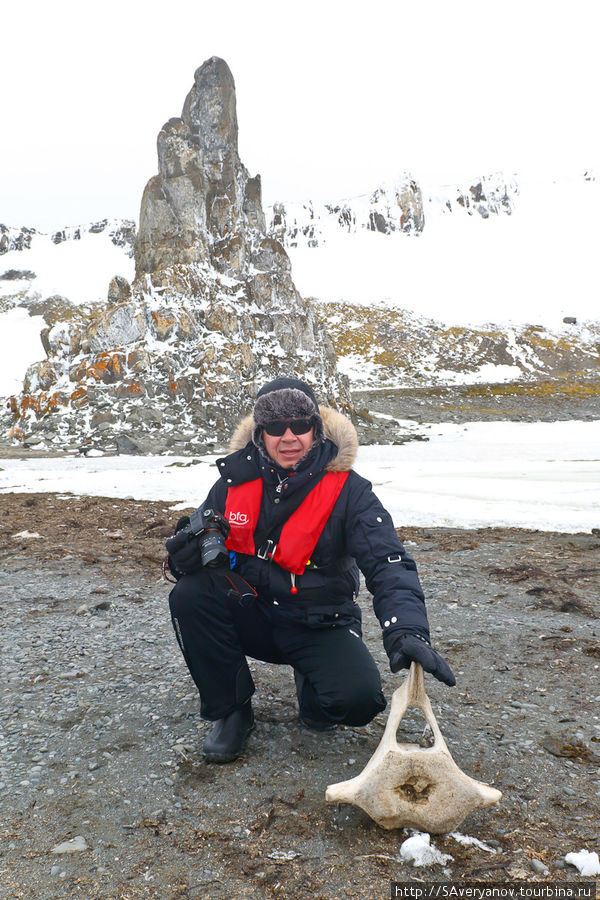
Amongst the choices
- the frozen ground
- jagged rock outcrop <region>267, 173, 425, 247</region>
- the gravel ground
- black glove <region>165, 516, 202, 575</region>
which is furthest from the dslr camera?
jagged rock outcrop <region>267, 173, 425, 247</region>

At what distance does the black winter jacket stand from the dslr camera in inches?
11.3

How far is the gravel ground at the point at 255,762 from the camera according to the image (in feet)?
10.4

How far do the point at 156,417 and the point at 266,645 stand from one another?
2781 centimetres

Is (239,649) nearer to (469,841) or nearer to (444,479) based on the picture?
(469,841)

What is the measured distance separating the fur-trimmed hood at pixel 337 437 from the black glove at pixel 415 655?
122 centimetres

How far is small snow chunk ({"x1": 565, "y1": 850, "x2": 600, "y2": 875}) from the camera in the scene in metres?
3.09

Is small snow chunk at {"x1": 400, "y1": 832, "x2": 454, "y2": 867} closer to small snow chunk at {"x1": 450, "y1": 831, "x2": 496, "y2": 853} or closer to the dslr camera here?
small snow chunk at {"x1": 450, "y1": 831, "x2": 496, "y2": 853}

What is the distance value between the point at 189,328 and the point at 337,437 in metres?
32.4

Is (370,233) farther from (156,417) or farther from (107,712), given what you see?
(107,712)

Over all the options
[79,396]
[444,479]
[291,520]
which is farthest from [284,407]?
[79,396]

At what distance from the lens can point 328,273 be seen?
144 metres

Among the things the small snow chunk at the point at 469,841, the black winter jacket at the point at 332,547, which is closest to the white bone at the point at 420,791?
the small snow chunk at the point at 469,841

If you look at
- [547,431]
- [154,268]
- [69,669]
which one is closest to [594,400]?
[547,431]

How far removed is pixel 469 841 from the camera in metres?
3.32
